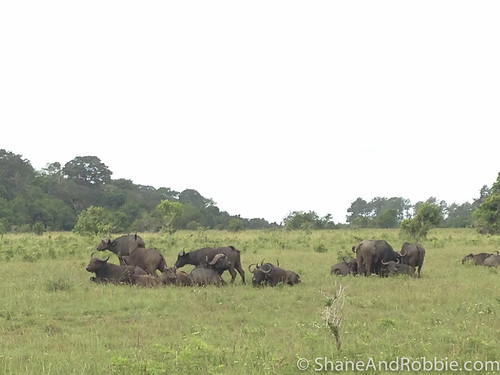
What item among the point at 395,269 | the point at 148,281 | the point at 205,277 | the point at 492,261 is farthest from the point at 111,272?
the point at 492,261

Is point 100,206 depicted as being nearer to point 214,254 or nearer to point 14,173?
point 14,173

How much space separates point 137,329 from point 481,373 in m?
5.45

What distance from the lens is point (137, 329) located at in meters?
8.35

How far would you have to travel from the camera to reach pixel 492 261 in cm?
1641

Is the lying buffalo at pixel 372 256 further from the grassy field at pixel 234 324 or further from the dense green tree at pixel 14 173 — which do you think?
the dense green tree at pixel 14 173

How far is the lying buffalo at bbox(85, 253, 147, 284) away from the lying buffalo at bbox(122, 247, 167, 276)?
0.81m

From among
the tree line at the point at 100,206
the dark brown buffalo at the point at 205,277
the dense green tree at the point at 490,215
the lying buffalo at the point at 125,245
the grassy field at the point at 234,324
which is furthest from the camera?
the tree line at the point at 100,206

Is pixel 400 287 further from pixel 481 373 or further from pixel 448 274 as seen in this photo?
pixel 481 373

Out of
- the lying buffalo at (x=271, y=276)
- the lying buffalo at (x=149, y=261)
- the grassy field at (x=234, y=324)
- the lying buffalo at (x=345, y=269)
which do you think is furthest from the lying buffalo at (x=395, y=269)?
the lying buffalo at (x=149, y=261)

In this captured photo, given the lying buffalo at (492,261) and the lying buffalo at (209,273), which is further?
the lying buffalo at (492,261)

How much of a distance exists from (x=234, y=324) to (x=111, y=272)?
593cm

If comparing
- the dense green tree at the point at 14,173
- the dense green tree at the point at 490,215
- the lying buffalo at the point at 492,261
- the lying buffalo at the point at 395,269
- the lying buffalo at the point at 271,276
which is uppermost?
the dense green tree at the point at 14,173

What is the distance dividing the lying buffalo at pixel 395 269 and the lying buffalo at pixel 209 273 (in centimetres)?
484

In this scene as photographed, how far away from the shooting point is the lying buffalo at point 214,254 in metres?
14.3
